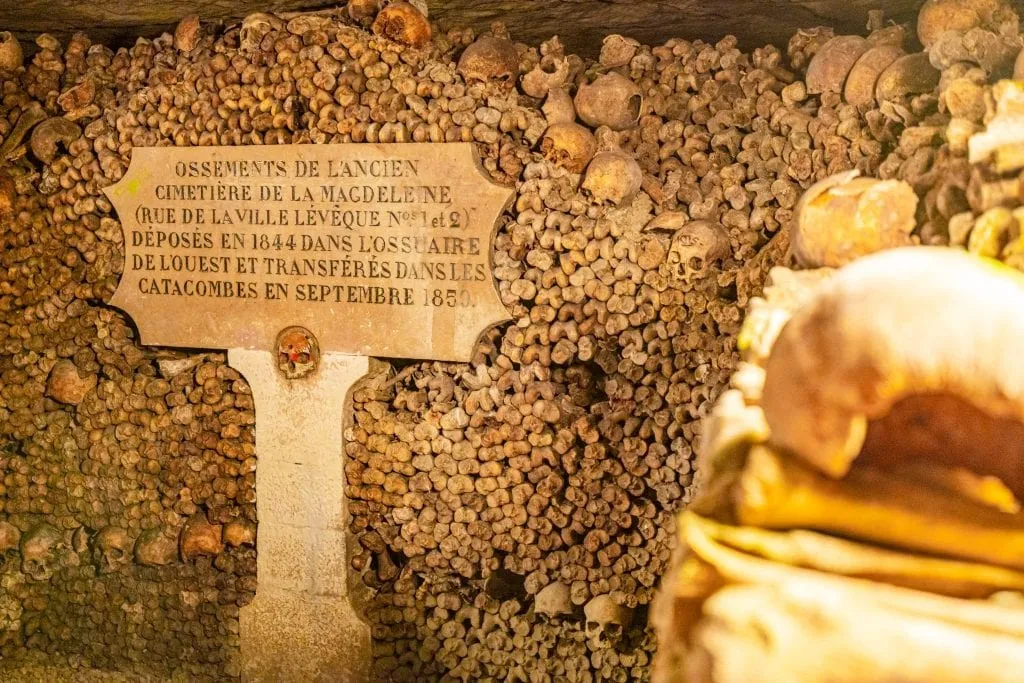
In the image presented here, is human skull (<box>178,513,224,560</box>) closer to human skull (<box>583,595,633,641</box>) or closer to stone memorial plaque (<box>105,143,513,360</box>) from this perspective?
stone memorial plaque (<box>105,143,513,360</box>)

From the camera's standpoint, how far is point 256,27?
3246mm

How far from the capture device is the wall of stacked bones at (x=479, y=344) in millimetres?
2781

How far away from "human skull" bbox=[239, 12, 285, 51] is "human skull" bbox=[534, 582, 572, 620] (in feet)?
6.88

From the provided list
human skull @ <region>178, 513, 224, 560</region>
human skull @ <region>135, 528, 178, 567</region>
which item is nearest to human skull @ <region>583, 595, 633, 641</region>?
human skull @ <region>178, 513, 224, 560</region>

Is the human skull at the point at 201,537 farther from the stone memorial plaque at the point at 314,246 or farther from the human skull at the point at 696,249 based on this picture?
the human skull at the point at 696,249

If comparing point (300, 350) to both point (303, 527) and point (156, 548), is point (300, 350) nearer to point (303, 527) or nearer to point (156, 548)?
point (303, 527)

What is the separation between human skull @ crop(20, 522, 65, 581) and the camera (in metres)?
3.69

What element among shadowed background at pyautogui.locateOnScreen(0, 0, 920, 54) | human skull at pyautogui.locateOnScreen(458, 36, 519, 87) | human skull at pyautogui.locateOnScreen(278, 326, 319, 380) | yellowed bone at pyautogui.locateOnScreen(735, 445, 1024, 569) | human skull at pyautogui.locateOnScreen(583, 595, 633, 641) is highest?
shadowed background at pyautogui.locateOnScreen(0, 0, 920, 54)

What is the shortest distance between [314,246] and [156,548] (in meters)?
1.31

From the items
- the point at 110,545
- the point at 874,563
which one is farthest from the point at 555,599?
the point at 874,563

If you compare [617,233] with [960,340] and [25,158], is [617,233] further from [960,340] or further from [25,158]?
[25,158]

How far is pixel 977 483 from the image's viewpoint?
1.23 meters

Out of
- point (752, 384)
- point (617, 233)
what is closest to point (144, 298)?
point (617, 233)

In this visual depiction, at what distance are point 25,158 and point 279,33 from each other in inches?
47.3
